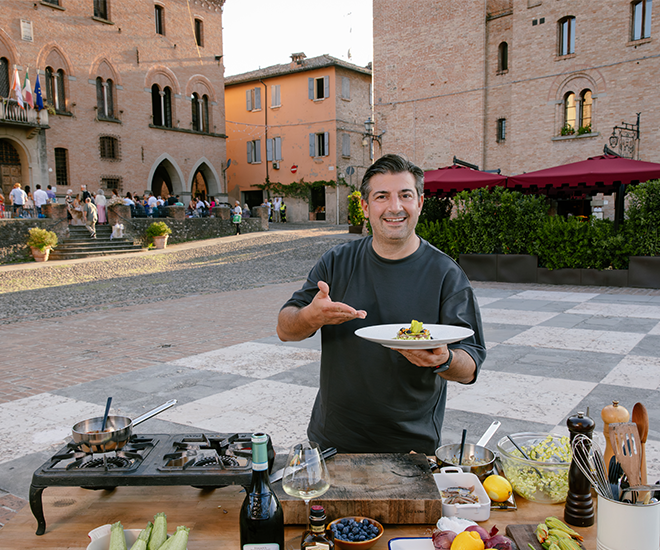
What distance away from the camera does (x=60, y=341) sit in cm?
793

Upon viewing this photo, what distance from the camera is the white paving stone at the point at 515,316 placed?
8.81 meters

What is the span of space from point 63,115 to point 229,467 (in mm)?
29997

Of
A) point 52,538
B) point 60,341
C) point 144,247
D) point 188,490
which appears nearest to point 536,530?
point 188,490

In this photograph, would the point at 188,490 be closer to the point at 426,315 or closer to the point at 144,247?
the point at 426,315

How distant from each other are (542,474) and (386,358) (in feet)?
2.68

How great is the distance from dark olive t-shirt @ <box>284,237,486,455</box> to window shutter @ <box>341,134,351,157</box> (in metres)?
37.8

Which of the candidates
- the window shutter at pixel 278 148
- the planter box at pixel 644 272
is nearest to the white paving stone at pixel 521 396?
the planter box at pixel 644 272

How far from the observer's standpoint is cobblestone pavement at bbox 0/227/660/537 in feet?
15.8

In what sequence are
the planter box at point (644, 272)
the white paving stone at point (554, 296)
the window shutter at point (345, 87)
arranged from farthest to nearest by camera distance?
the window shutter at point (345, 87), the planter box at point (644, 272), the white paving stone at point (554, 296)

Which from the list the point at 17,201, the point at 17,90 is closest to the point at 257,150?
the point at 17,90

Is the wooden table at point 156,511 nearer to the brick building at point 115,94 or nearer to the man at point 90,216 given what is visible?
the man at point 90,216

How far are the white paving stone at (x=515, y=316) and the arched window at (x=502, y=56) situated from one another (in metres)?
20.2

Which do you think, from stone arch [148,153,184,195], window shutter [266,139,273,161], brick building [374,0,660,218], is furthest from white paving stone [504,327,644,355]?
window shutter [266,139,273,161]

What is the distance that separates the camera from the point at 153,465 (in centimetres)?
192
